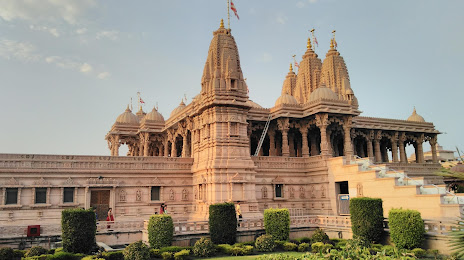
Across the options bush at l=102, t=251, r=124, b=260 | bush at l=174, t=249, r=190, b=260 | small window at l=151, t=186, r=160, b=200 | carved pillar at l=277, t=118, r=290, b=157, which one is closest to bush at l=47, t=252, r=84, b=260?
bush at l=102, t=251, r=124, b=260

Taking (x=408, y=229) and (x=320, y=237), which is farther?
(x=320, y=237)

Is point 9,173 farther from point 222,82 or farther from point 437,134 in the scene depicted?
point 437,134

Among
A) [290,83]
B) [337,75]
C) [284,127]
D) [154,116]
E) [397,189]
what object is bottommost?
[397,189]

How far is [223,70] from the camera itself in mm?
34312

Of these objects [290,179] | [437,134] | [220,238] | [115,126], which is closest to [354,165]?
[290,179]

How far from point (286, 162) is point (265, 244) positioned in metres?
15.0

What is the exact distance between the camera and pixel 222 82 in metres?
33.5

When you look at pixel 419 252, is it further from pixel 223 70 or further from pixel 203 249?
pixel 223 70

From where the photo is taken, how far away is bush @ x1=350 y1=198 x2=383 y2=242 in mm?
22141

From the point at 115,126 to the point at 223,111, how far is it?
2283 centimetres

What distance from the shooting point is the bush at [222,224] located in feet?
76.3

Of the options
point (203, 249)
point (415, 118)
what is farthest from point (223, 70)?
point (415, 118)

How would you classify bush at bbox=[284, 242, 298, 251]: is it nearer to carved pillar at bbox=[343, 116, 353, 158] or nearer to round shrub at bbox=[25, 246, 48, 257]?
round shrub at bbox=[25, 246, 48, 257]

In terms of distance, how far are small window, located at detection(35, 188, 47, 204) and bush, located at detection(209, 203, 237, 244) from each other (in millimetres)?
13760
